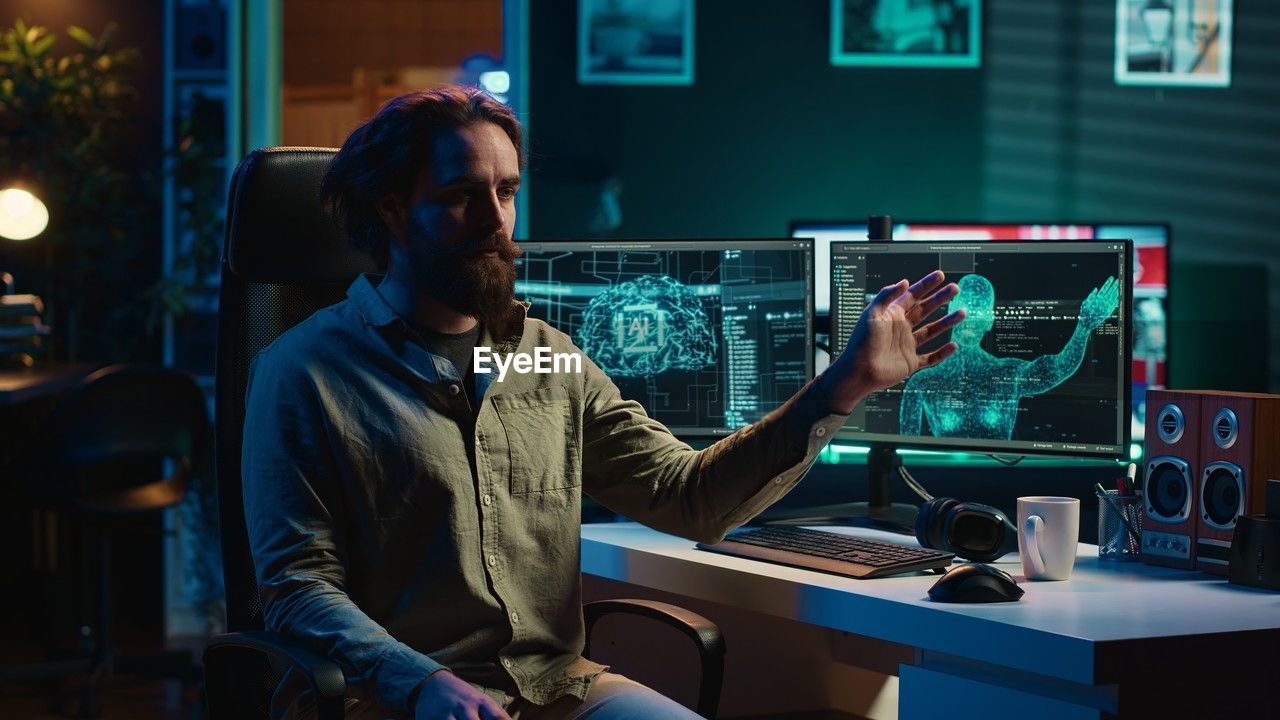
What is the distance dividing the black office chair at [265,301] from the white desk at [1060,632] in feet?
0.52

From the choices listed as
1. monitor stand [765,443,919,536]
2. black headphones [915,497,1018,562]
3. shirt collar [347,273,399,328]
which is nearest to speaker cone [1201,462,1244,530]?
black headphones [915,497,1018,562]

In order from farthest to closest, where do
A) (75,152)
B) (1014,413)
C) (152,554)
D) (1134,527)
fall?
(152,554) < (75,152) < (1014,413) < (1134,527)

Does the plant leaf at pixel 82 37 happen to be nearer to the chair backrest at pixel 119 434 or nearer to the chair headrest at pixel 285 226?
the chair backrest at pixel 119 434

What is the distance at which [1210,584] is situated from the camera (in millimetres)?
1813

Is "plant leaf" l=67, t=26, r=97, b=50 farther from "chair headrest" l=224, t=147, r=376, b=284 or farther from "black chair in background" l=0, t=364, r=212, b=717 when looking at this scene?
"chair headrest" l=224, t=147, r=376, b=284

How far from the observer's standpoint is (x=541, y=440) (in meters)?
1.79

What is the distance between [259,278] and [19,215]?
2761 mm

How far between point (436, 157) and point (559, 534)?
51 cm

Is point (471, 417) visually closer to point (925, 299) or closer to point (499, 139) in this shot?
point (499, 139)

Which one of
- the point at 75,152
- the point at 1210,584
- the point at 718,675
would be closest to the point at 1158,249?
the point at 1210,584

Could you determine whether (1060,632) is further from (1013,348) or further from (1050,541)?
(1013,348)

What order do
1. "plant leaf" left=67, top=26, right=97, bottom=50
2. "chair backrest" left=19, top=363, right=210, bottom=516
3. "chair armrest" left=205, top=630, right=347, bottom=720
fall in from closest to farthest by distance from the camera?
"chair armrest" left=205, top=630, right=347, bottom=720
"chair backrest" left=19, top=363, right=210, bottom=516
"plant leaf" left=67, top=26, right=97, bottom=50

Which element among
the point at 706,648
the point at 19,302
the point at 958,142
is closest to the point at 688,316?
the point at 706,648

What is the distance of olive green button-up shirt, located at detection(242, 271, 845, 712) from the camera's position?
158 cm
